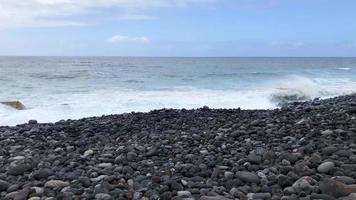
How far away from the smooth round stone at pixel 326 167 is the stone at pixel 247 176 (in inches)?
26.7

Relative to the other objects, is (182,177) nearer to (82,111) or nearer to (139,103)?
(82,111)

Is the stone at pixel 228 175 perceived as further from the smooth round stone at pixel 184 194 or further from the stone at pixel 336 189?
the stone at pixel 336 189

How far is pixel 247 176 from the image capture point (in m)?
4.84

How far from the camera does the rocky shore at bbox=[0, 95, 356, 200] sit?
4477 mm

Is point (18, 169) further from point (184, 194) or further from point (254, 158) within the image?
point (254, 158)

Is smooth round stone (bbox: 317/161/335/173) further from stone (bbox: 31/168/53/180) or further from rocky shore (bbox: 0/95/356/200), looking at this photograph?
stone (bbox: 31/168/53/180)

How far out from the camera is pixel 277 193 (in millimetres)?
4359

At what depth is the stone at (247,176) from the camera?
476 centimetres

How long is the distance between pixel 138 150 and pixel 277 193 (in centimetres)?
265

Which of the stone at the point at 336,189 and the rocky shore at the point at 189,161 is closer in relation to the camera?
the stone at the point at 336,189

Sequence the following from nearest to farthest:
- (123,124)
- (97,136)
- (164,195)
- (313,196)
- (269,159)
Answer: (313,196)
(164,195)
(269,159)
(97,136)
(123,124)

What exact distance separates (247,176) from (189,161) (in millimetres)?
1074

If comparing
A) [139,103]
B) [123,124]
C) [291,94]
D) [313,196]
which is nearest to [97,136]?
[123,124]

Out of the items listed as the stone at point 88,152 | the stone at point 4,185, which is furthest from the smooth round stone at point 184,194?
the stone at point 88,152
